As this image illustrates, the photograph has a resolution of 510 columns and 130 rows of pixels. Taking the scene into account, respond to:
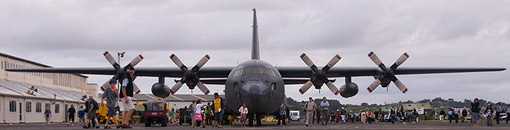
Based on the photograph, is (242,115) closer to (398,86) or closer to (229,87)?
(229,87)

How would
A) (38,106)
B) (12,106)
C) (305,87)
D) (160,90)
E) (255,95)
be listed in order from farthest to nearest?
(38,106), (12,106), (160,90), (305,87), (255,95)

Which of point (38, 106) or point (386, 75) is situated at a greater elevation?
point (386, 75)

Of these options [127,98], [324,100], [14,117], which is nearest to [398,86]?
[324,100]

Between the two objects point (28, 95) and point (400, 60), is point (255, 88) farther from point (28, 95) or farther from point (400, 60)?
point (28, 95)

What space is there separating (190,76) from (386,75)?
36.0 ft

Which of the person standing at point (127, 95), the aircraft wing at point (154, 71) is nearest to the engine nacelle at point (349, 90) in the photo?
the aircraft wing at point (154, 71)

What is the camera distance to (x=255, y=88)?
24250 mm

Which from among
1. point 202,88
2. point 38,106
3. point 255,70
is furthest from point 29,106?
point 255,70

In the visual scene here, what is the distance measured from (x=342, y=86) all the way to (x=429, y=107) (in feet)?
115

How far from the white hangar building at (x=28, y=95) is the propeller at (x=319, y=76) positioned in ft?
64.7

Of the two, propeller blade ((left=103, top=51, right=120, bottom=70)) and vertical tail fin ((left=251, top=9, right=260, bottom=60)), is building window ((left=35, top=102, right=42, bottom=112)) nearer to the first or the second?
propeller blade ((left=103, top=51, right=120, bottom=70))

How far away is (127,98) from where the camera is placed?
17.1m

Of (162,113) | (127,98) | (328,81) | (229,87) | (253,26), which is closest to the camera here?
(127,98)

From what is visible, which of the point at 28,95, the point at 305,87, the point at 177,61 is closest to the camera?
the point at 305,87
